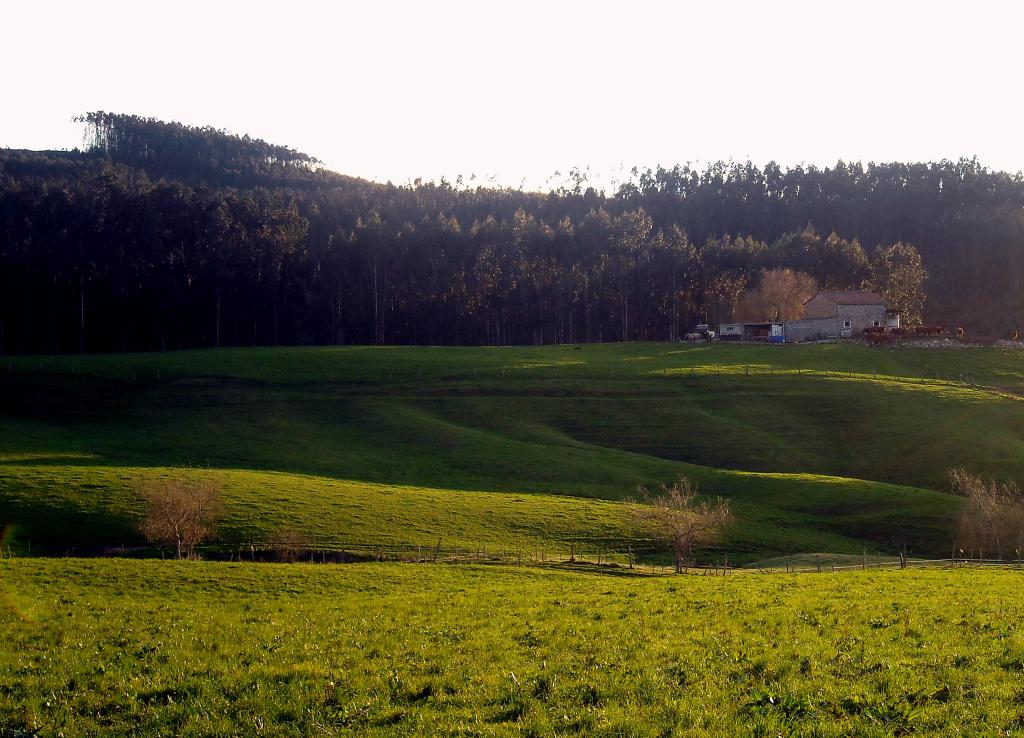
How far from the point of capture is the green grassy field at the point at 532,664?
14094 mm

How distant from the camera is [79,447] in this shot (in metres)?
77.1

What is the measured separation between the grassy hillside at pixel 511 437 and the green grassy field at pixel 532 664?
90.5 feet

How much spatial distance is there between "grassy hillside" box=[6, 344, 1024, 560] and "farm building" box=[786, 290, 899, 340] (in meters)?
15.9

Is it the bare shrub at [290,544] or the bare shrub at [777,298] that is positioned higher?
the bare shrub at [777,298]

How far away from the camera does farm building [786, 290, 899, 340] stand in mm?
133500

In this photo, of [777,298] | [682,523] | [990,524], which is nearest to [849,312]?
[777,298]

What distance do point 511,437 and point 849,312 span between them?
70545 millimetres

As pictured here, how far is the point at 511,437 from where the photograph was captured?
3374 inches

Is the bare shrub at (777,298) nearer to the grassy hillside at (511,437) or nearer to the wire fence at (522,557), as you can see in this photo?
the grassy hillside at (511,437)

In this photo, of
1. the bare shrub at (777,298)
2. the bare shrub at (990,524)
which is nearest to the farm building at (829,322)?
the bare shrub at (777,298)

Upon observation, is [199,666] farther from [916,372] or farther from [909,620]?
[916,372]

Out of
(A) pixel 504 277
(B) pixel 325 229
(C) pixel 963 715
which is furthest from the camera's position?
(B) pixel 325 229

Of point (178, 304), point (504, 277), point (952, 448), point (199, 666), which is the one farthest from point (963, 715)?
point (504, 277)

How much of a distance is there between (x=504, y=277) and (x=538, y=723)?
476 ft
